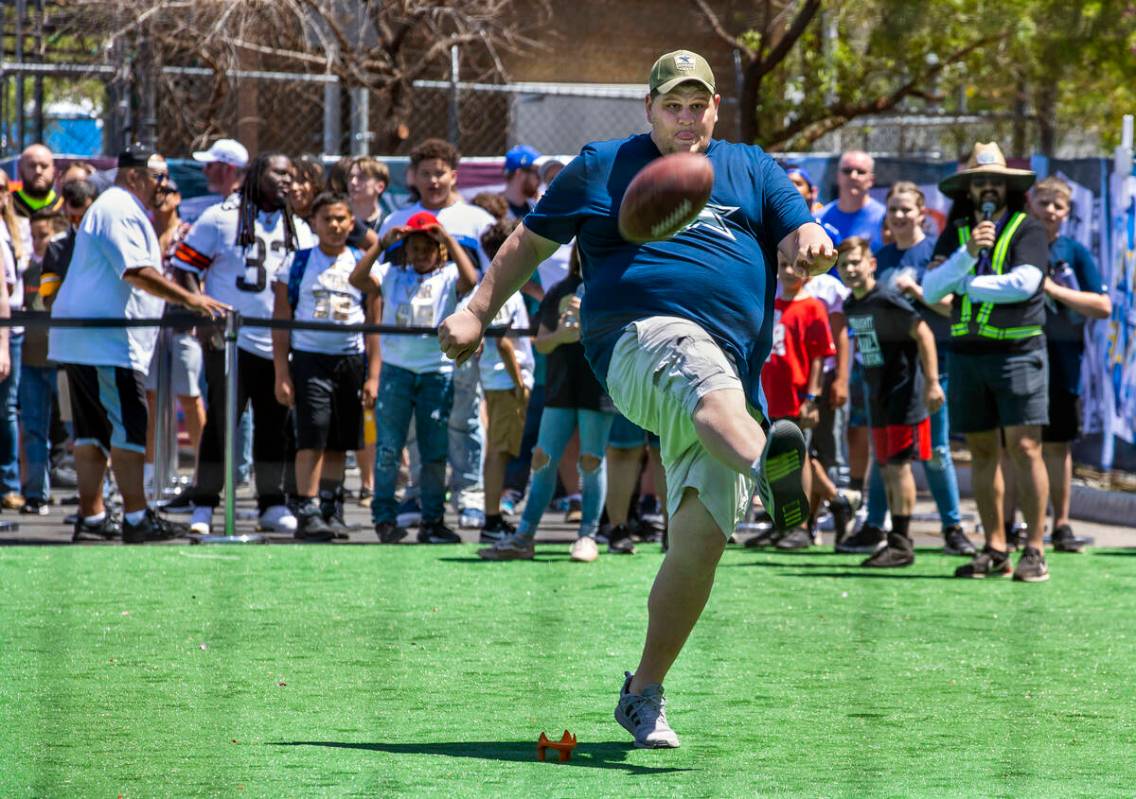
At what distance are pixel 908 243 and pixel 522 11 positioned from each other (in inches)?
503

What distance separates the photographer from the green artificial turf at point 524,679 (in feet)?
14.6

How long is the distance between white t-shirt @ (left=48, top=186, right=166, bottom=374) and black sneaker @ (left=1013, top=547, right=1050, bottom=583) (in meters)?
4.72

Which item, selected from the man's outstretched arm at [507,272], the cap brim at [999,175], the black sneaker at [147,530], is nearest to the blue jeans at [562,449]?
the black sneaker at [147,530]

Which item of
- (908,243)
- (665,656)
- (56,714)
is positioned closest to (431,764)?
(665,656)

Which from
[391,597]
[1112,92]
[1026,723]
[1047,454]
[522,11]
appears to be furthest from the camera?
[1112,92]

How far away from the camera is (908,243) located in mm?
9859

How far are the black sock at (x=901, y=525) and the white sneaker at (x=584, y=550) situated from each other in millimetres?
1591

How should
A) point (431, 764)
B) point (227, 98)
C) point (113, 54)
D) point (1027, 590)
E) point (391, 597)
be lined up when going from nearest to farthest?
1. point (431, 764)
2. point (391, 597)
3. point (1027, 590)
4. point (113, 54)
5. point (227, 98)

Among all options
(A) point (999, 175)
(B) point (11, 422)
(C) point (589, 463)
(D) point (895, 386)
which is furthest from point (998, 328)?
(B) point (11, 422)

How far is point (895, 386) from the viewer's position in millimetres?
9430

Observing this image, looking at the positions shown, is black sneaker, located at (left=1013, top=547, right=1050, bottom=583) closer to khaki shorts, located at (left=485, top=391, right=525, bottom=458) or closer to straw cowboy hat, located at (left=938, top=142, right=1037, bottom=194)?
straw cowboy hat, located at (left=938, top=142, right=1037, bottom=194)

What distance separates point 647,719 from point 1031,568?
173 inches

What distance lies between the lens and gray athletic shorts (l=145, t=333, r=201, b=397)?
10.6 meters

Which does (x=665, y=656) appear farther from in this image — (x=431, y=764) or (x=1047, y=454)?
(x=1047, y=454)
